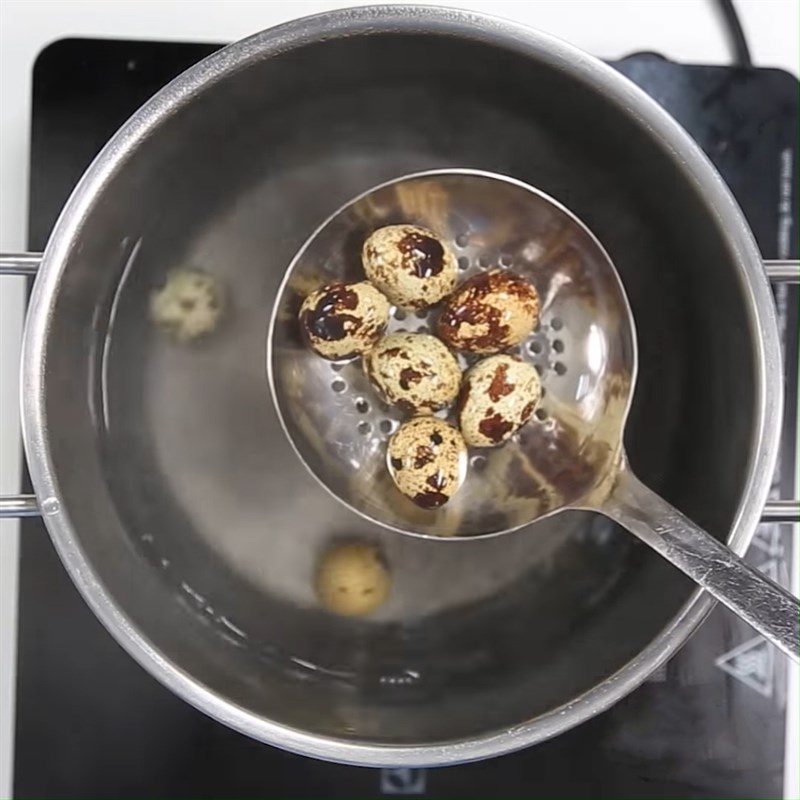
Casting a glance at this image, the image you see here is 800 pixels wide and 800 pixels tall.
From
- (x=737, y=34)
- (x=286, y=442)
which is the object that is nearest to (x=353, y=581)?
(x=286, y=442)

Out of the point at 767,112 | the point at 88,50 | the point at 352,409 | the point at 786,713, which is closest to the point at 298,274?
the point at 352,409

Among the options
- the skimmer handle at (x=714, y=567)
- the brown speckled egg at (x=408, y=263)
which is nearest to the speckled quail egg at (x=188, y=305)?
the brown speckled egg at (x=408, y=263)

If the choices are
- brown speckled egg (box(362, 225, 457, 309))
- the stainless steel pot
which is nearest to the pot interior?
the stainless steel pot

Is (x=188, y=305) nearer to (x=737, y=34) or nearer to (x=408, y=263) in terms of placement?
(x=408, y=263)

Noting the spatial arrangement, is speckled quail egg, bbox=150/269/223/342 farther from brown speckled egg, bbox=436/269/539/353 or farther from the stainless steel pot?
brown speckled egg, bbox=436/269/539/353

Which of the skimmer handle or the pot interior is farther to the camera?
the pot interior

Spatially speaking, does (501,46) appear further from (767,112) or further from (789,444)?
(789,444)
